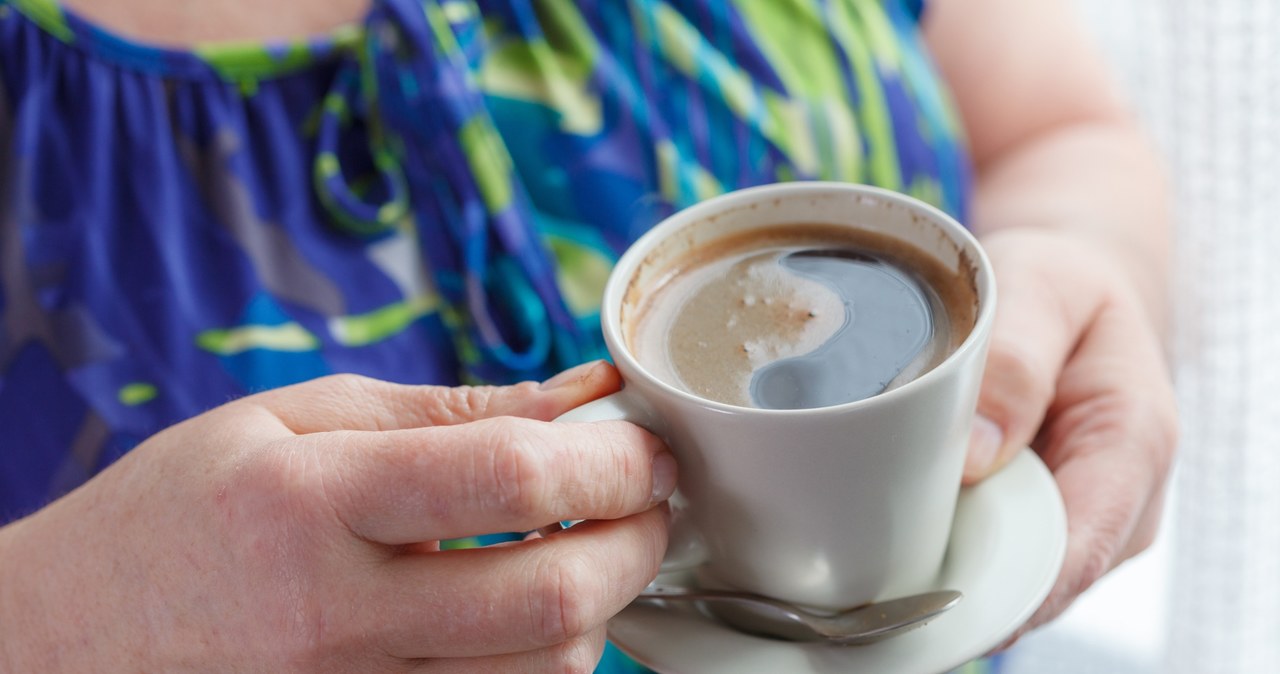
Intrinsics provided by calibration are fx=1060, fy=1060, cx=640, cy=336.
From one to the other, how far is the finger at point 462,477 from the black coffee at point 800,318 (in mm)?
104

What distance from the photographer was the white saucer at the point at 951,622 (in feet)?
1.95

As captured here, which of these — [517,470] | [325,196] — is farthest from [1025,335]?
[325,196]

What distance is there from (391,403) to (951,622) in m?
0.34

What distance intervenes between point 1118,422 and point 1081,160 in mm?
367

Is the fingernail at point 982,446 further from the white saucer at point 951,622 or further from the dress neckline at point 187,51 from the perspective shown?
the dress neckline at point 187,51

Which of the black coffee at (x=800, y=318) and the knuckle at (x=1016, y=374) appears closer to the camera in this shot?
the black coffee at (x=800, y=318)

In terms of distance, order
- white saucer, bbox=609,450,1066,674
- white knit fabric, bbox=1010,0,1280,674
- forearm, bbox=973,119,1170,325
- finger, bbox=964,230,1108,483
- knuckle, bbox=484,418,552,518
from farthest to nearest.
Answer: white knit fabric, bbox=1010,0,1280,674 → forearm, bbox=973,119,1170,325 → finger, bbox=964,230,1108,483 → white saucer, bbox=609,450,1066,674 → knuckle, bbox=484,418,552,518

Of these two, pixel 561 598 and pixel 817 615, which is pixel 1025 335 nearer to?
pixel 817 615

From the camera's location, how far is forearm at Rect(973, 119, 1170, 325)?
3.19 ft

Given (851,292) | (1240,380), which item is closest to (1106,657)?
(1240,380)

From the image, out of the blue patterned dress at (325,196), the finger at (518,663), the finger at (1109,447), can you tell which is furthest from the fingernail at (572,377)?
the finger at (1109,447)

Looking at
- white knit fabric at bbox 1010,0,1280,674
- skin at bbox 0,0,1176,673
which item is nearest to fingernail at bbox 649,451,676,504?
skin at bbox 0,0,1176,673

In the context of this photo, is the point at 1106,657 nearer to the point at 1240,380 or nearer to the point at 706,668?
the point at 1240,380

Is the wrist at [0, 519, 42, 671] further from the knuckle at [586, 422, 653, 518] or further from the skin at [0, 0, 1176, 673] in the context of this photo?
the knuckle at [586, 422, 653, 518]
